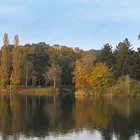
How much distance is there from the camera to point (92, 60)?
77.4 m

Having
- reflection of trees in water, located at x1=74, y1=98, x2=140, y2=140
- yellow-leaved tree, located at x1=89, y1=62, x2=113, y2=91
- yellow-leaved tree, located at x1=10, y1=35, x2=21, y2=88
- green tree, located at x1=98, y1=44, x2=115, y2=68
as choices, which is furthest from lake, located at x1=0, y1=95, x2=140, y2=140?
yellow-leaved tree, located at x1=10, y1=35, x2=21, y2=88

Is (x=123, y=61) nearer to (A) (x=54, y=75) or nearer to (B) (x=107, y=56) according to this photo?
(B) (x=107, y=56)

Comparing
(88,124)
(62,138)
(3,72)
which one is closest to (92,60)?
(3,72)

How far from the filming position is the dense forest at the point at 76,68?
6844cm

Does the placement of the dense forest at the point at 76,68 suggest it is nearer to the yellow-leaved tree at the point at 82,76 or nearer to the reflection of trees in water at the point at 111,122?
the yellow-leaved tree at the point at 82,76

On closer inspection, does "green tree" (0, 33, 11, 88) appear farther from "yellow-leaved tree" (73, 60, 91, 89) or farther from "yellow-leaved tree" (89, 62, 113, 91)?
"yellow-leaved tree" (89, 62, 113, 91)

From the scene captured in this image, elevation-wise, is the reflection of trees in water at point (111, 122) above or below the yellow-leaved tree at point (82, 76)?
below

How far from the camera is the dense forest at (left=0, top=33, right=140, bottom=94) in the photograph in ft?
225

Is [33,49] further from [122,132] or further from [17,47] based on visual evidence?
[122,132]

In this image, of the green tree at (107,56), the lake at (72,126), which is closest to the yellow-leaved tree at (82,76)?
the green tree at (107,56)

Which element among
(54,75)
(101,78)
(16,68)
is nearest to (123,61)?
(101,78)

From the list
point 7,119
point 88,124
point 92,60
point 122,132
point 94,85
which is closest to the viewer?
point 122,132

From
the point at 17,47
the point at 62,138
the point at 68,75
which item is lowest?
the point at 62,138

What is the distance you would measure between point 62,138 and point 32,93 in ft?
178
